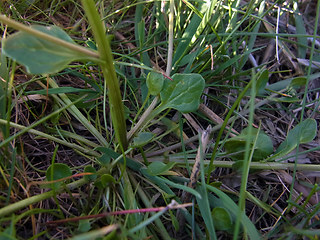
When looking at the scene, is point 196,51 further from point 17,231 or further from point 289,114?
point 17,231

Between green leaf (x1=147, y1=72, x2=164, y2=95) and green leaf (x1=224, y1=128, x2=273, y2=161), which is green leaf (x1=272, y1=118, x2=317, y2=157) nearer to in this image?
green leaf (x1=224, y1=128, x2=273, y2=161)

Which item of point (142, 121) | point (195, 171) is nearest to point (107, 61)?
point (142, 121)

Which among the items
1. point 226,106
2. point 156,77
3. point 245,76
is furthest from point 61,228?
point 245,76

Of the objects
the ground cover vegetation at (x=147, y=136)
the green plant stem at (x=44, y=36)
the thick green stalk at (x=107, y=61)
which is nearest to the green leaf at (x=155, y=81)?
the ground cover vegetation at (x=147, y=136)

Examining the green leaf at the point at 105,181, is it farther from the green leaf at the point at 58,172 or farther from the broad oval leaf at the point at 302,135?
the broad oval leaf at the point at 302,135

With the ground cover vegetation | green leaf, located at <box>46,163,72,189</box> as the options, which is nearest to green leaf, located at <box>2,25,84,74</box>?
the ground cover vegetation

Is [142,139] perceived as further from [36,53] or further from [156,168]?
[36,53]

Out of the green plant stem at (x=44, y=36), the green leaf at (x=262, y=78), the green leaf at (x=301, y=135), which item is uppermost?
the green plant stem at (x=44, y=36)
